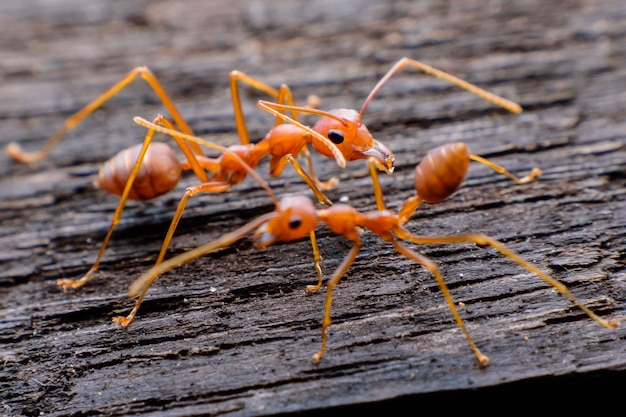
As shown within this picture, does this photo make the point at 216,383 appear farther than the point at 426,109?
No

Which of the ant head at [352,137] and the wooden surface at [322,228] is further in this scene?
the ant head at [352,137]

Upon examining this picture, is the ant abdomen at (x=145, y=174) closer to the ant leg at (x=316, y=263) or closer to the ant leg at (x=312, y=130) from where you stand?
the ant leg at (x=312, y=130)

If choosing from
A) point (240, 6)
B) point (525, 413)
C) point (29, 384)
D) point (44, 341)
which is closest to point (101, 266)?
point (44, 341)

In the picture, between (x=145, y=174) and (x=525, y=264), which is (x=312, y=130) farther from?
(x=525, y=264)

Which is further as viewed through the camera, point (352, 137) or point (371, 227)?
point (352, 137)

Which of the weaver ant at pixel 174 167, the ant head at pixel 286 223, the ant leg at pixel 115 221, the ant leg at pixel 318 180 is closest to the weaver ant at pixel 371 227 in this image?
the ant head at pixel 286 223

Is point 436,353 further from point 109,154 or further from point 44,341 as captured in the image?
point 109,154

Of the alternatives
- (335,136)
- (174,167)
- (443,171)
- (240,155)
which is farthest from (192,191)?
(443,171)
